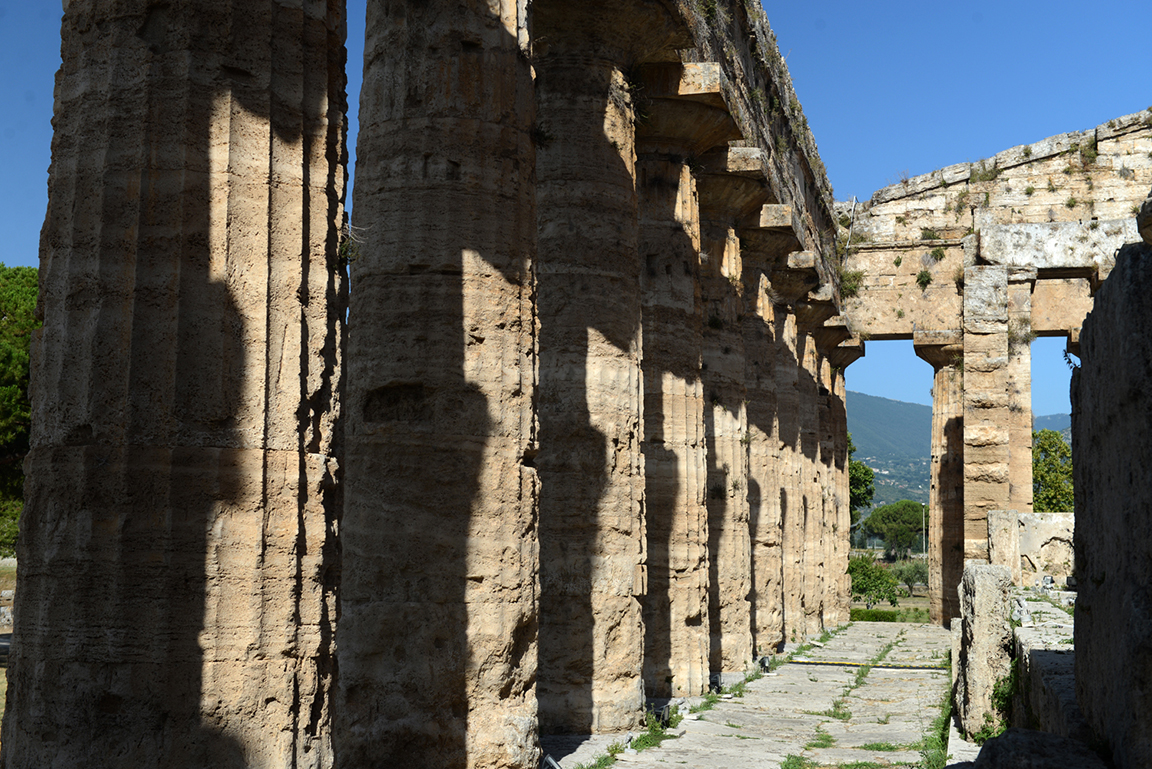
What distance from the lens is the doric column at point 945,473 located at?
25.1 m

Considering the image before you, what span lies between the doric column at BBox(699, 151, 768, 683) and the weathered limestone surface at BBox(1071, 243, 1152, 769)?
10645 mm

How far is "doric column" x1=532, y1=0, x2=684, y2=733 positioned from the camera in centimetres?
1007

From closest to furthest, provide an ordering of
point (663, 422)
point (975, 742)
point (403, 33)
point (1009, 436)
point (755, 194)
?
point (403, 33)
point (975, 742)
point (663, 422)
point (755, 194)
point (1009, 436)

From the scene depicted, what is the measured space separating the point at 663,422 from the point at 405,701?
5851 millimetres

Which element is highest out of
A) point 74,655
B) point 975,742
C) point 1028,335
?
point 1028,335

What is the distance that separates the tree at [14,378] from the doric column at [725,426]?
42.4 feet

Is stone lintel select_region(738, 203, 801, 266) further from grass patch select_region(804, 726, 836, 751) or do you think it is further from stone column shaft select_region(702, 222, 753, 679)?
grass patch select_region(804, 726, 836, 751)

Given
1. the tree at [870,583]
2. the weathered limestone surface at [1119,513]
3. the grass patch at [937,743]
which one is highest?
the weathered limestone surface at [1119,513]

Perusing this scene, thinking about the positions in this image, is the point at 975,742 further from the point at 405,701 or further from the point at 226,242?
the point at 226,242

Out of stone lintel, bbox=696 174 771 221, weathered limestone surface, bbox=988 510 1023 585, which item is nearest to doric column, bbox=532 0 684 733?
stone lintel, bbox=696 174 771 221

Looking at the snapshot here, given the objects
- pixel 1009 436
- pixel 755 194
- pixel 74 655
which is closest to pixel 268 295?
pixel 74 655

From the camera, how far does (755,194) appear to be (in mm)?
15328

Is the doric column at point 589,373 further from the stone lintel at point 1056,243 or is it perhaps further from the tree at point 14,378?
the tree at point 14,378

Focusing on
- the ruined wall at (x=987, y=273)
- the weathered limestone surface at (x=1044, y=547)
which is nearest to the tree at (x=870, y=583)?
the ruined wall at (x=987, y=273)
